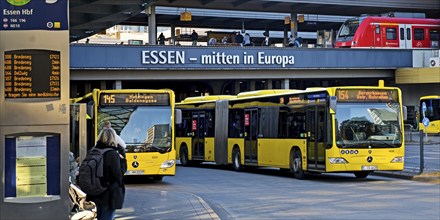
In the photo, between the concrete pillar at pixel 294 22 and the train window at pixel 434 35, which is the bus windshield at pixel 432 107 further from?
the concrete pillar at pixel 294 22

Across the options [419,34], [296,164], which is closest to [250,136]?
[296,164]

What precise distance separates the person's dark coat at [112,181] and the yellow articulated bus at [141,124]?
38.1ft

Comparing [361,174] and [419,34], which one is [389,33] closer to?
[419,34]

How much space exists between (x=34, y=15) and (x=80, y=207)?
2.90 meters

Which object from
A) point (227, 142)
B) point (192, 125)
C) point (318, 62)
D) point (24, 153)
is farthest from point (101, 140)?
point (318, 62)

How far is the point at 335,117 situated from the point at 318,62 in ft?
96.5

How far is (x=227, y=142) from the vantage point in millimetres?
28453

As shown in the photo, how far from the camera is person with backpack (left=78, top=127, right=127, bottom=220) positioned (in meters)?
9.13

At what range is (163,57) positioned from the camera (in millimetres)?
45844

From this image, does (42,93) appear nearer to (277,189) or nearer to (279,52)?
(277,189)

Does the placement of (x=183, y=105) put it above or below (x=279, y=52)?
below

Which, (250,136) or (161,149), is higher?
(250,136)

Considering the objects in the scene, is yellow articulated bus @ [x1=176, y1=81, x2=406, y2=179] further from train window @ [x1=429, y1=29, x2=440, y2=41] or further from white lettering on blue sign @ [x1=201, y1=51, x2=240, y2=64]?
train window @ [x1=429, y1=29, x2=440, y2=41]


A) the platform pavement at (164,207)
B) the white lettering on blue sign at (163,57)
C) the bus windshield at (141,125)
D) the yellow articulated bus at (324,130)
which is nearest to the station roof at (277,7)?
the white lettering on blue sign at (163,57)
